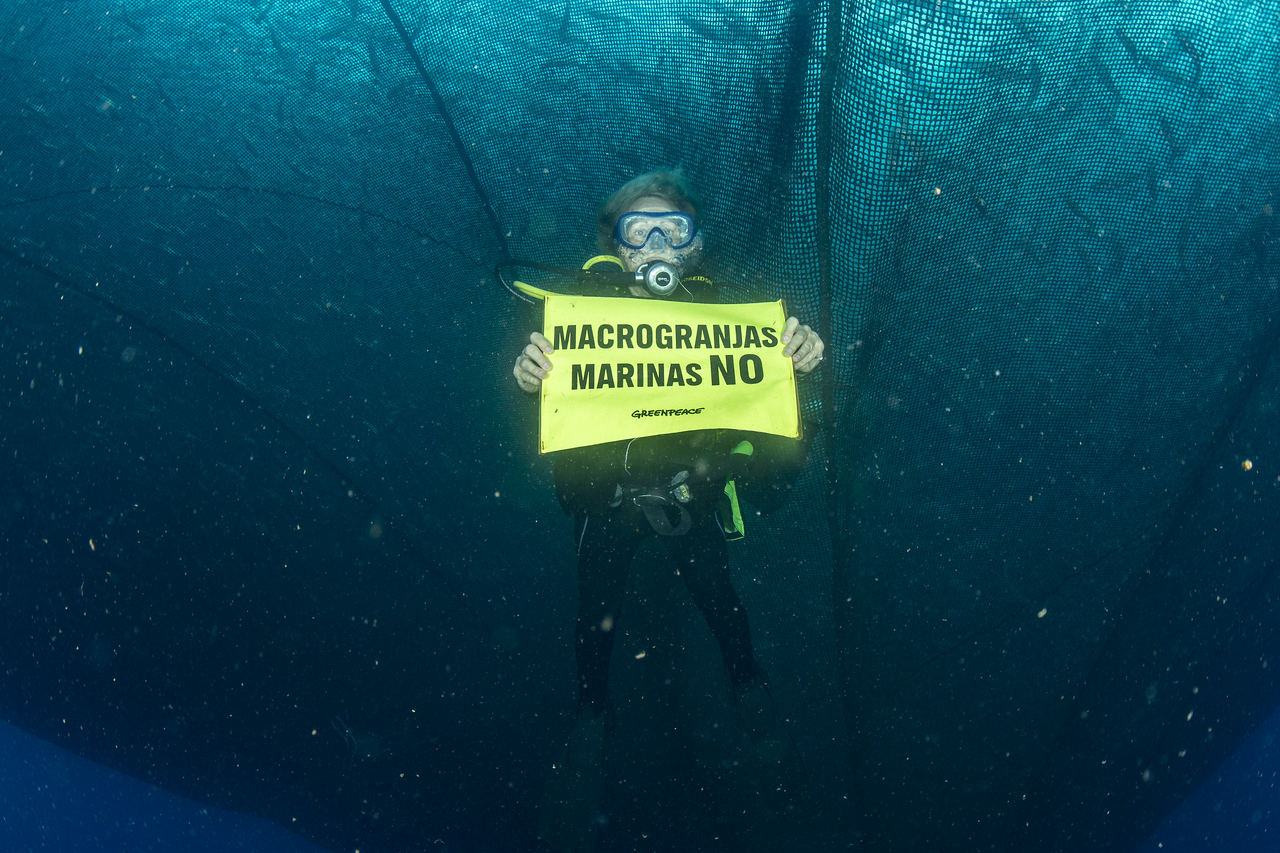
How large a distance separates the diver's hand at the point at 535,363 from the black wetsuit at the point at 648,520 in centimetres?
27

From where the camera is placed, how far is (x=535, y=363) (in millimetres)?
1630

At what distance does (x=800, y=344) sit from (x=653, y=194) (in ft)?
2.29

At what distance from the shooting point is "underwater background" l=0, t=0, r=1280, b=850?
1.85 meters

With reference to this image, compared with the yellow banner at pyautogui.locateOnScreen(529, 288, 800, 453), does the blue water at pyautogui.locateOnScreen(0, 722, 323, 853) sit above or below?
below

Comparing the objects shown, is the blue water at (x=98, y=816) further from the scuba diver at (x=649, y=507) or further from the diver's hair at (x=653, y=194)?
the diver's hair at (x=653, y=194)

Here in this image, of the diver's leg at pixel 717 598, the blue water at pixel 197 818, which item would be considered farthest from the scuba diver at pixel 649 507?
the blue water at pixel 197 818

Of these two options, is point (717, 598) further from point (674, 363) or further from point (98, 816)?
point (98, 816)

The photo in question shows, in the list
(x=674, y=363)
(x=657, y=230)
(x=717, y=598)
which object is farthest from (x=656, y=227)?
(x=717, y=598)

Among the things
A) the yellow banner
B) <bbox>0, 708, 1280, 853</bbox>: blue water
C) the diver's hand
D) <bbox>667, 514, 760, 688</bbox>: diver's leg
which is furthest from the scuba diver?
<bbox>0, 708, 1280, 853</bbox>: blue water

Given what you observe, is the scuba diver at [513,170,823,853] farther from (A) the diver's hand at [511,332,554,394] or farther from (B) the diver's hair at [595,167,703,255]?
(A) the diver's hand at [511,332,554,394]

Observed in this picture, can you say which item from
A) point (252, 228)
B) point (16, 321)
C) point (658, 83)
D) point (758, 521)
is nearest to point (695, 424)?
point (758, 521)

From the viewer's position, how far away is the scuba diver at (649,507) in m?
1.81

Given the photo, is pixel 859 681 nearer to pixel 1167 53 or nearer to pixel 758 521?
pixel 758 521

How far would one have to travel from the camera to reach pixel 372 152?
7.52ft
